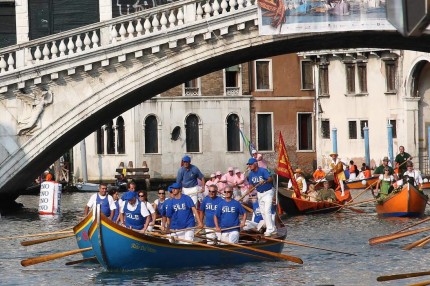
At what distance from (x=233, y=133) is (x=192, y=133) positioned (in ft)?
4.99

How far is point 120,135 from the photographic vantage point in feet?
134

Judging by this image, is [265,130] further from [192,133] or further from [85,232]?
[85,232]

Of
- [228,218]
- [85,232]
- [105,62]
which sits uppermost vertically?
[105,62]

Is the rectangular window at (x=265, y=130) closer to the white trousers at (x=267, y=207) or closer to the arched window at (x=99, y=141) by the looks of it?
the arched window at (x=99, y=141)

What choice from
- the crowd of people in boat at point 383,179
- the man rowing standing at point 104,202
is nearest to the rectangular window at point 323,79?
the crowd of people in boat at point 383,179

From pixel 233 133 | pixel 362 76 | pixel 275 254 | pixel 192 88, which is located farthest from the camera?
pixel 233 133

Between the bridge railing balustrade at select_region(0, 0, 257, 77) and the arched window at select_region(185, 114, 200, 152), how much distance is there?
17.7m

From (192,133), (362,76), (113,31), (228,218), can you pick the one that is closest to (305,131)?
(362,76)

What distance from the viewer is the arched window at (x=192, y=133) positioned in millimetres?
41219

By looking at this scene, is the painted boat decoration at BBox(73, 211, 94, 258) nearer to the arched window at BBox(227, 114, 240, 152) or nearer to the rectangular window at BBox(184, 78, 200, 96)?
the rectangular window at BBox(184, 78, 200, 96)

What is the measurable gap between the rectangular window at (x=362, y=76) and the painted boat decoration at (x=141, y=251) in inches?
1080

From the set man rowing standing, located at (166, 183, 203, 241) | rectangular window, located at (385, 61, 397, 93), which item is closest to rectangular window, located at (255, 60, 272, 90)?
rectangular window, located at (385, 61, 397, 93)

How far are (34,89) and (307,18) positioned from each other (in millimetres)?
5701

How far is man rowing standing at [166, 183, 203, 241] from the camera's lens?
1410 cm
